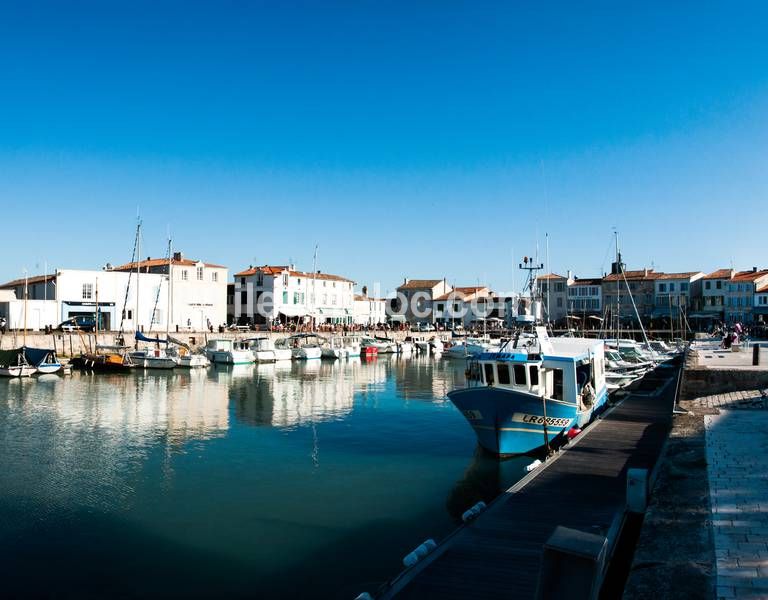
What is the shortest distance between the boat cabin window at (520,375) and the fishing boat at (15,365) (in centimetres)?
4067

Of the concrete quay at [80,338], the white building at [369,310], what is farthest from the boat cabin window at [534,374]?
the white building at [369,310]

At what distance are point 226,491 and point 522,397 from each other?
30.7ft

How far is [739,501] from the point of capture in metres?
11.2

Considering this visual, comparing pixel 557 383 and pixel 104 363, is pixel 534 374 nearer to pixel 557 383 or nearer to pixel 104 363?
pixel 557 383

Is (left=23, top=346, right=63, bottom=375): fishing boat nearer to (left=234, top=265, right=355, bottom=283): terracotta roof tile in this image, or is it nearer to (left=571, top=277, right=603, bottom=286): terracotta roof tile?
(left=234, top=265, right=355, bottom=283): terracotta roof tile

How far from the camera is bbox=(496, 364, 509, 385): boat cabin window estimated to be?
2153 cm

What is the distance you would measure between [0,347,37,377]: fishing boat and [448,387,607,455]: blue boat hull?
129ft

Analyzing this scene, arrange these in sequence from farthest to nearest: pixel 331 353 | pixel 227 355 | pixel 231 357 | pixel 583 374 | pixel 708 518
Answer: pixel 331 353, pixel 227 355, pixel 231 357, pixel 583 374, pixel 708 518

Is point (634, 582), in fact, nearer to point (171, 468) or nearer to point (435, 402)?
point (171, 468)

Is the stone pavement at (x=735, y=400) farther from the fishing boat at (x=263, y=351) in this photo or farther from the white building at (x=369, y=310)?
the white building at (x=369, y=310)

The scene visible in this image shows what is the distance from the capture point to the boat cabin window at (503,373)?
21.5m

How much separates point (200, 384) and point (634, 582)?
133ft

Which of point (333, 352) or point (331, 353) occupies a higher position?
point (333, 352)

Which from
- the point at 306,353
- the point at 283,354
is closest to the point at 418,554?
the point at 283,354
